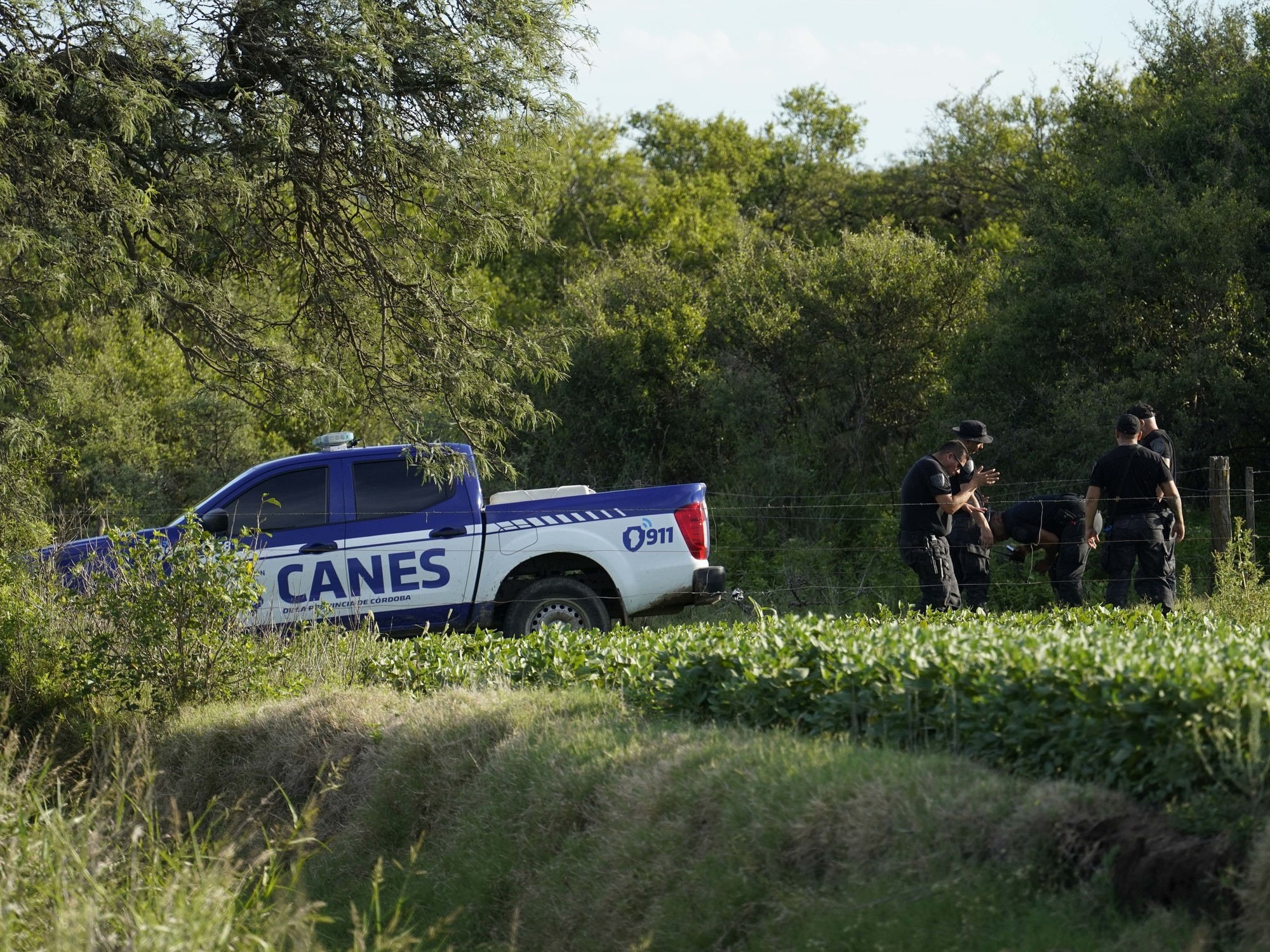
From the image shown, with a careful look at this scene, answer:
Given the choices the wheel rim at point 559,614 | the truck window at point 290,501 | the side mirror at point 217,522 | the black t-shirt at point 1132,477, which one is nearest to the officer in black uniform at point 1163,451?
the black t-shirt at point 1132,477

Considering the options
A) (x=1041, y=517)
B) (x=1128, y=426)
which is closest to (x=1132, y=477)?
(x=1128, y=426)

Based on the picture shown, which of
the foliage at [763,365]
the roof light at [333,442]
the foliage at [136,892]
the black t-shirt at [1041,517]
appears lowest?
the foliage at [136,892]

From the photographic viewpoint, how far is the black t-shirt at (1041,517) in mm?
12039

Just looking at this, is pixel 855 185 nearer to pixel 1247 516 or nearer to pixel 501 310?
pixel 501 310

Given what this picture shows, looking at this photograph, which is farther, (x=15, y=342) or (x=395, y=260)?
(x=15, y=342)

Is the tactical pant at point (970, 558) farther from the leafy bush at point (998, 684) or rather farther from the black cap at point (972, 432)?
the leafy bush at point (998, 684)

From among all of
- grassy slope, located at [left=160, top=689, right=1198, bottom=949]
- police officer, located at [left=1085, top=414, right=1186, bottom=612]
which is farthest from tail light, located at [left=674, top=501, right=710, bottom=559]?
grassy slope, located at [left=160, top=689, right=1198, bottom=949]

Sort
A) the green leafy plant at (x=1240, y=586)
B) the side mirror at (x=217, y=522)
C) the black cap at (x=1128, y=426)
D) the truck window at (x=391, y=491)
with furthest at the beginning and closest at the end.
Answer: the truck window at (x=391, y=491)
the side mirror at (x=217, y=522)
the black cap at (x=1128, y=426)
the green leafy plant at (x=1240, y=586)

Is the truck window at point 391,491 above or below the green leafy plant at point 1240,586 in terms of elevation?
above

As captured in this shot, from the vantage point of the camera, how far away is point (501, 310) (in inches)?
1452

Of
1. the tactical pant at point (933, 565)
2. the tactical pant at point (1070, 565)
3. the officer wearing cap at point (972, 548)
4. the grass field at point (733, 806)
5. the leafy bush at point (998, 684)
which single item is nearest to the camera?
the grass field at point (733, 806)

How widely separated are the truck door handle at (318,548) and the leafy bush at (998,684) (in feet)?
10.4

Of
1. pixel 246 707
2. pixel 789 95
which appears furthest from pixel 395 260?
pixel 789 95

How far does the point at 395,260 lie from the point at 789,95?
114ft
